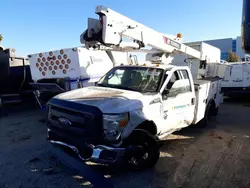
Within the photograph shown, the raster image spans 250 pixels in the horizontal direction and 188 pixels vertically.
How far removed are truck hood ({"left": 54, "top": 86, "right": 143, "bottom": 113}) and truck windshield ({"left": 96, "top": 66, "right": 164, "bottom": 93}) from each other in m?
0.37

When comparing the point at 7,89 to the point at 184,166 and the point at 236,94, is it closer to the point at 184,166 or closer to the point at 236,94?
the point at 184,166

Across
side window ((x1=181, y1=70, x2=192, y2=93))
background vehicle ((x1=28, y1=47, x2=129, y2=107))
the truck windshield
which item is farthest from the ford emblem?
background vehicle ((x1=28, y1=47, x2=129, y2=107))

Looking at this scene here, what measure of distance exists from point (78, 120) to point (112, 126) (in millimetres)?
569

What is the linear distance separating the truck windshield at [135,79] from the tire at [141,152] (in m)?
0.99

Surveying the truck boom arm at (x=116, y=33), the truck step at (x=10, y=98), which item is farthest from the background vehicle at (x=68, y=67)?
the truck boom arm at (x=116, y=33)

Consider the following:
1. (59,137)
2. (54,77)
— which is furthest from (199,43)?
(59,137)

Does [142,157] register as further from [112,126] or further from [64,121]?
[64,121]

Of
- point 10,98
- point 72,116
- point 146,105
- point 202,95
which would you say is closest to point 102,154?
point 72,116

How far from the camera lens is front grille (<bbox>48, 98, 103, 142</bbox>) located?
11.7ft

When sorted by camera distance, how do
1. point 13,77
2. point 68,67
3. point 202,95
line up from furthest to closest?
point 13,77 < point 68,67 < point 202,95

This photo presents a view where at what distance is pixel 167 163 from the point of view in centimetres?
452

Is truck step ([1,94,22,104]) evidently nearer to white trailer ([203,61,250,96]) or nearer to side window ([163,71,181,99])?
side window ([163,71,181,99])

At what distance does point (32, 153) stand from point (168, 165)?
2836 millimetres

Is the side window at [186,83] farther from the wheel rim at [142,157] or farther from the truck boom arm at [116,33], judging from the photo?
the wheel rim at [142,157]
